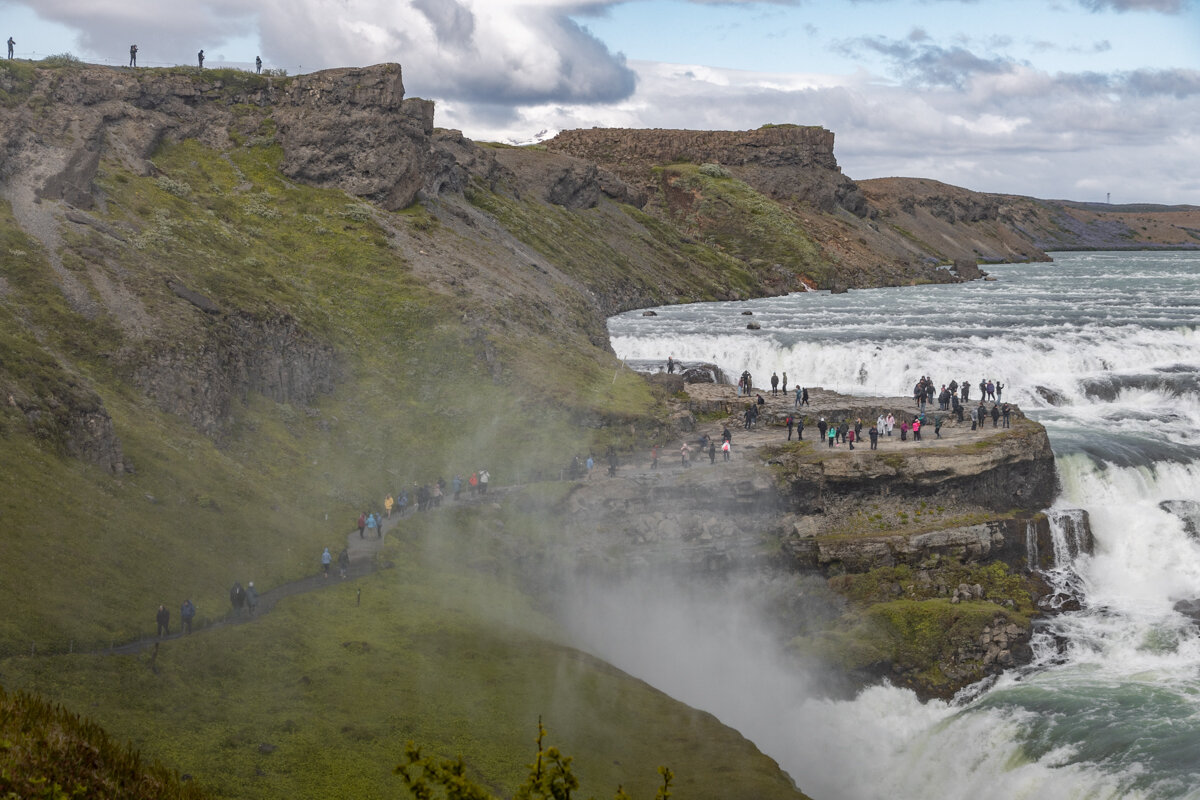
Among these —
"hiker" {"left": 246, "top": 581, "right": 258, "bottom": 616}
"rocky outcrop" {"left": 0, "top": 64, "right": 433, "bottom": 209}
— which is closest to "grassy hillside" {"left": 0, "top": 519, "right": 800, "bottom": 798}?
"hiker" {"left": 246, "top": 581, "right": 258, "bottom": 616}

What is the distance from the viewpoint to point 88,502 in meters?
38.9

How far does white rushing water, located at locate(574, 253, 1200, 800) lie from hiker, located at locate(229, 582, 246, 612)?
14127mm

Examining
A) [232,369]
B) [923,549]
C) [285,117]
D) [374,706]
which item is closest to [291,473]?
[232,369]

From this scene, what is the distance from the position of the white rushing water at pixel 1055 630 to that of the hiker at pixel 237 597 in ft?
46.3

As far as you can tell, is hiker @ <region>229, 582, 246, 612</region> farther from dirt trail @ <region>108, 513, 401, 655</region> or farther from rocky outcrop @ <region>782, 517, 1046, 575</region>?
rocky outcrop @ <region>782, 517, 1046, 575</region>

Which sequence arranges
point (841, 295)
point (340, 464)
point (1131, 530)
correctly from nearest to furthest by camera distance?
1. point (1131, 530)
2. point (340, 464)
3. point (841, 295)

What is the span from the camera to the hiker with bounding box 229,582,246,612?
3762 centimetres

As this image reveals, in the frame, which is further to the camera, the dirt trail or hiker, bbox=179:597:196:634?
hiker, bbox=179:597:196:634

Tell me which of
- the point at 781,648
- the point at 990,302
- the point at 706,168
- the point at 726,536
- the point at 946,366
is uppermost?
the point at 706,168

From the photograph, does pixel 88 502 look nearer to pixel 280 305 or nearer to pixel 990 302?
pixel 280 305

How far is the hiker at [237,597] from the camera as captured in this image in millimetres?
37625

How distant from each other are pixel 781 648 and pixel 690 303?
9918 cm

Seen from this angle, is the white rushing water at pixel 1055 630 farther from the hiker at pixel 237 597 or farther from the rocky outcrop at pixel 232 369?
the rocky outcrop at pixel 232 369

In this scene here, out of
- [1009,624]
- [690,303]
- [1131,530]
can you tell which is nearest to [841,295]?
[690,303]
